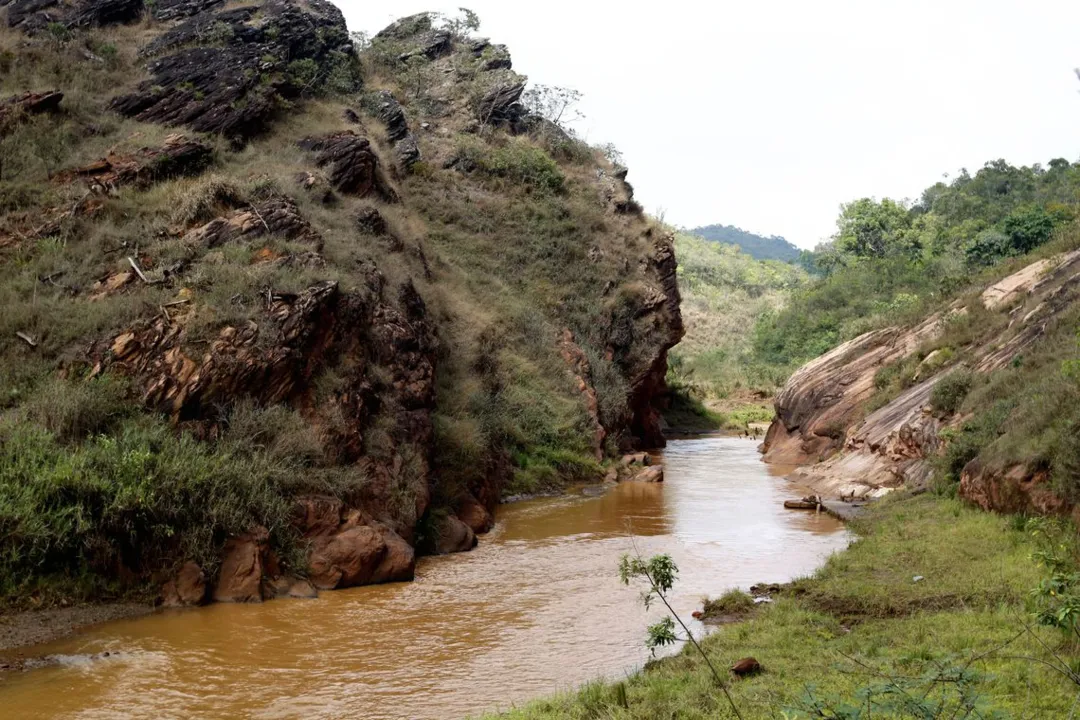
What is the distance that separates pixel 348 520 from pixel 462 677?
480 cm

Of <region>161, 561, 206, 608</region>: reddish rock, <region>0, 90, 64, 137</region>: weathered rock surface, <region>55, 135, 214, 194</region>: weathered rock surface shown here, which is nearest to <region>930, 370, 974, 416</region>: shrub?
<region>161, 561, 206, 608</region>: reddish rock

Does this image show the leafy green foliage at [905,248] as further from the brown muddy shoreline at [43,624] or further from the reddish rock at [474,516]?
the brown muddy shoreline at [43,624]

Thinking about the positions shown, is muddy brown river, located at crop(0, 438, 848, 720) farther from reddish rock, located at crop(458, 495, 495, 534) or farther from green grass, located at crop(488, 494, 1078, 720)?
green grass, located at crop(488, 494, 1078, 720)

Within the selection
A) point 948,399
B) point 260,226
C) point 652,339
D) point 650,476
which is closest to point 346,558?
point 260,226

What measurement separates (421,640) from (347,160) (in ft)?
48.2

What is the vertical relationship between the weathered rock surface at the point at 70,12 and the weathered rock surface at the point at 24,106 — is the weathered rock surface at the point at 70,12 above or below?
above

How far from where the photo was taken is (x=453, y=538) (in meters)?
15.6

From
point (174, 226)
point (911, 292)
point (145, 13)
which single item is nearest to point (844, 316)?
point (911, 292)

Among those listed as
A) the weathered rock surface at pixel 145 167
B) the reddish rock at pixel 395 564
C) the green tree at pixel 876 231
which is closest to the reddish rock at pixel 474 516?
the reddish rock at pixel 395 564

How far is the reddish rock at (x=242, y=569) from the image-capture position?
447 inches

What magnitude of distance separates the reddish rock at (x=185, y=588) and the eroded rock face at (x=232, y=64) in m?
12.4

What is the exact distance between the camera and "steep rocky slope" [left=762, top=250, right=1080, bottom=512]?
1293cm

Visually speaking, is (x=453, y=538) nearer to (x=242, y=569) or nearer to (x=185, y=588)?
(x=242, y=569)

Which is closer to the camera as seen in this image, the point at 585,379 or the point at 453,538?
the point at 453,538
